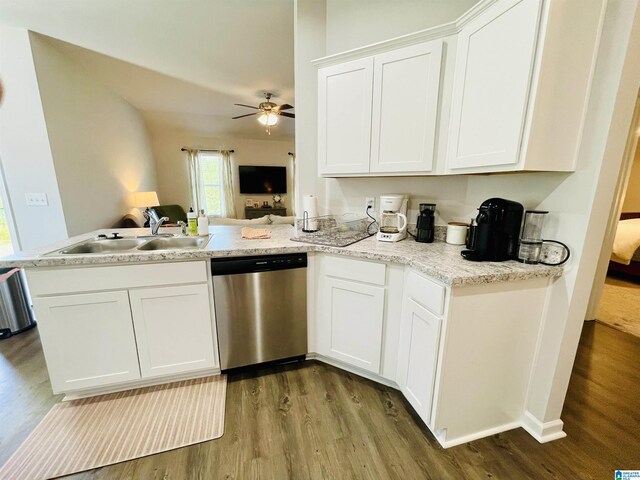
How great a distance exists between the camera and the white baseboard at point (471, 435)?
1.35m

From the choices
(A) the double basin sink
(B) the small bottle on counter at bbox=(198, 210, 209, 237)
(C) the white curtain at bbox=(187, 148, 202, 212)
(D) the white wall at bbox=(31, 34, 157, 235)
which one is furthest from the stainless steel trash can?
(C) the white curtain at bbox=(187, 148, 202, 212)

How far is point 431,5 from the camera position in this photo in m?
1.77

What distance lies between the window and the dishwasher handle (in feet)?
17.8

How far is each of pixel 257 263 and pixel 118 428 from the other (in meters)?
1.15

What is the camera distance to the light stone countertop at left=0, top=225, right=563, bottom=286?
121 cm

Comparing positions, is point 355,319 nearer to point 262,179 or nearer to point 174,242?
point 174,242

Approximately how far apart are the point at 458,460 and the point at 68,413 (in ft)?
7.05

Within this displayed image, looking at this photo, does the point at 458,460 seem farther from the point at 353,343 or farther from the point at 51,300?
the point at 51,300

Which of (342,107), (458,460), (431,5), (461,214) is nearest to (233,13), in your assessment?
(342,107)

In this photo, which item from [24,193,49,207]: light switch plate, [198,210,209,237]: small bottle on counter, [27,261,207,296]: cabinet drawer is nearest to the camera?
[27,261,207,296]: cabinet drawer

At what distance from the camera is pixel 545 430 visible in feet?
4.54

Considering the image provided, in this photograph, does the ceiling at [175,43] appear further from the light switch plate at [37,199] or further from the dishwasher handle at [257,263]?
the dishwasher handle at [257,263]

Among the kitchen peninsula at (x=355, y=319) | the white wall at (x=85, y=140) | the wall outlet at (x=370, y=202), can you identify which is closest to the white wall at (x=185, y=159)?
the white wall at (x=85, y=140)

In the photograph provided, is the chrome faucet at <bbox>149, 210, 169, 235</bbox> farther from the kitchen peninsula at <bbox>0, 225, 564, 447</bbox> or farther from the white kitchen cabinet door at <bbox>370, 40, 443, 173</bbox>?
the white kitchen cabinet door at <bbox>370, 40, 443, 173</bbox>
